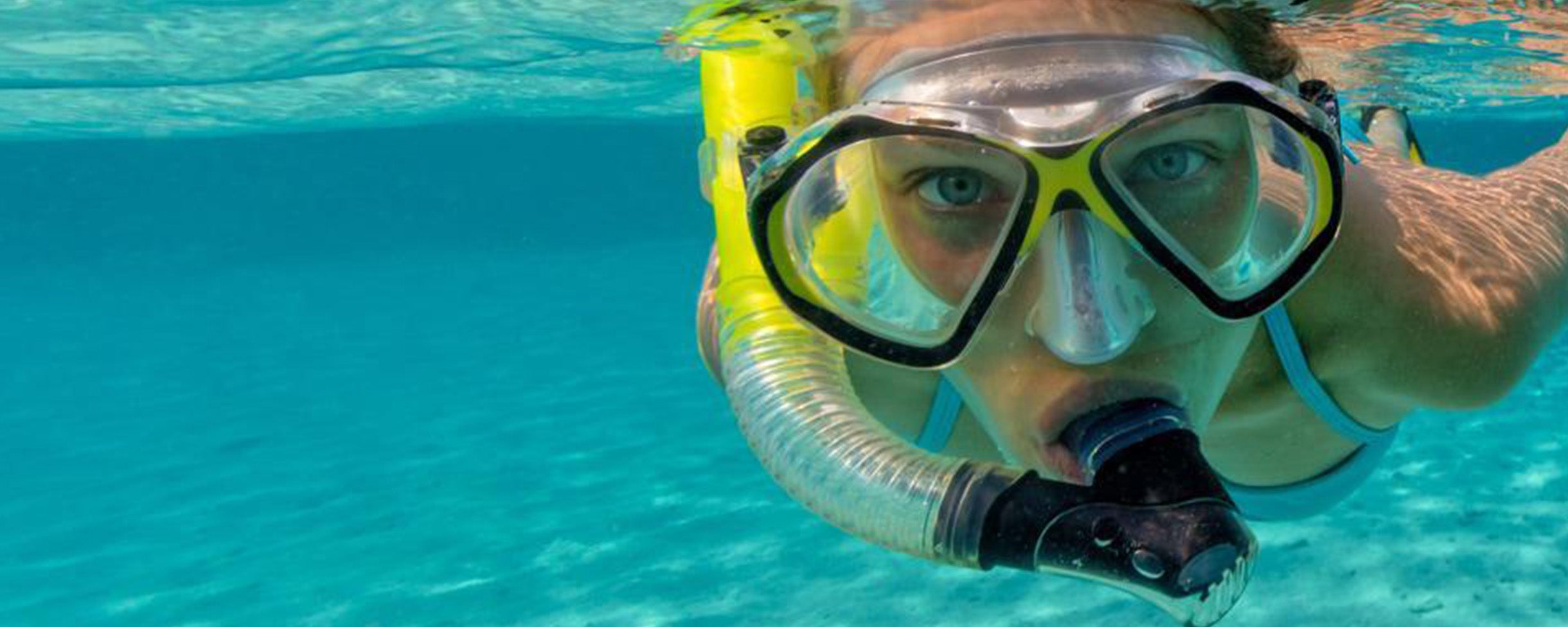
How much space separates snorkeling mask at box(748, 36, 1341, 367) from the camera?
2227 millimetres

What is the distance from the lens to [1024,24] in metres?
2.59

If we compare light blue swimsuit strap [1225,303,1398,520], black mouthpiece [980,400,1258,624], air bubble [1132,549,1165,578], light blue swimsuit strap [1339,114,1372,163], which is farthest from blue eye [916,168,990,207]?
light blue swimsuit strap [1339,114,1372,163]

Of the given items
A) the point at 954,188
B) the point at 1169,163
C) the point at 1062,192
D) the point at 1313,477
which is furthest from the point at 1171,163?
the point at 1313,477

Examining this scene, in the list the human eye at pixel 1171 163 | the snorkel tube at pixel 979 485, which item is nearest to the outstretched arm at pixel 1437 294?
the human eye at pixel 1171 163

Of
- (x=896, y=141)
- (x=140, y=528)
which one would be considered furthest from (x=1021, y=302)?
(x=140, y=528)

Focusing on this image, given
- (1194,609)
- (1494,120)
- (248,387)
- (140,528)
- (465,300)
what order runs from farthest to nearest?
(1494,120) < (465,300) < (248,387) < (140,528) < (1194,609)

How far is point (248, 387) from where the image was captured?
15117 millimetres

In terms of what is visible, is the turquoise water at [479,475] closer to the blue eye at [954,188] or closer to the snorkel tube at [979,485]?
the snorkel tube at [979,485]

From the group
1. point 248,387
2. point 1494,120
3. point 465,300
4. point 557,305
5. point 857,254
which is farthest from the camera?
point 1494,120

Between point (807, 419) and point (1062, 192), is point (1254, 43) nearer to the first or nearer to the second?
point (1062, 192)

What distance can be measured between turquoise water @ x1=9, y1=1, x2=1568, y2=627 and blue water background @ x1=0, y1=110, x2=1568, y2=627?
3 cm

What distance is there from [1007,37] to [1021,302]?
2.02 feet

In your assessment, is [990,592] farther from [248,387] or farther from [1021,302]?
[248,387]

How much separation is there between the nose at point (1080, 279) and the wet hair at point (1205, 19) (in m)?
0.60
